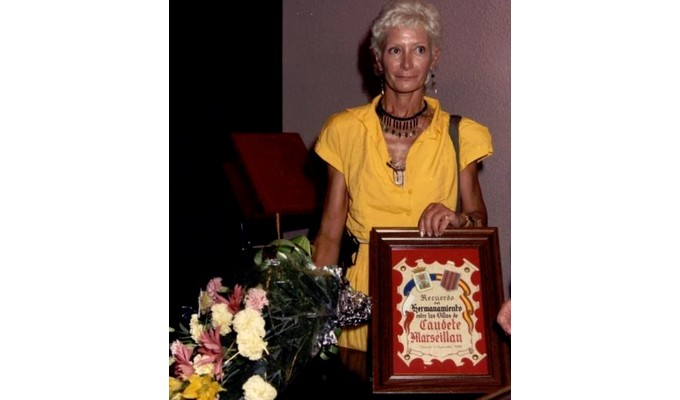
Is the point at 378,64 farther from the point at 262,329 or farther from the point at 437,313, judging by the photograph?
the point at 262,329

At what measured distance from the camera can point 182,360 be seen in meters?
1.61

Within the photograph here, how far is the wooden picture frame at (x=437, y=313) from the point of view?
1.73m

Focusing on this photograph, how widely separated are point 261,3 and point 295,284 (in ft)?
11.8

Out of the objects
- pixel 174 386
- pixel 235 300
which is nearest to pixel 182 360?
pixel 174 386

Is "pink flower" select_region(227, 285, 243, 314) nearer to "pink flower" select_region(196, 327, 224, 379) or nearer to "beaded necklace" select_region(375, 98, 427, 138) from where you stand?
"pink flower" select_region(196, 327, 224, 379)

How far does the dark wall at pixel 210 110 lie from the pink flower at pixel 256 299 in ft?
10.3

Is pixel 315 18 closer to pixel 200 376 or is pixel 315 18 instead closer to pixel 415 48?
pixel 415 48

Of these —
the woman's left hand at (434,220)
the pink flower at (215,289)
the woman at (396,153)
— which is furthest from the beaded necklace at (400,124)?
the pink flower at (215,289)

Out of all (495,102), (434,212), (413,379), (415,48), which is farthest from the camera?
(495,102)

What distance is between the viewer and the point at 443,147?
7.91ft

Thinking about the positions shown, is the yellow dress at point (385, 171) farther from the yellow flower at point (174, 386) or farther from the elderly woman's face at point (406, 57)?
the yellow flower at point (174, 386)

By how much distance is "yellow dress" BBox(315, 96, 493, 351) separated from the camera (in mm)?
2400
